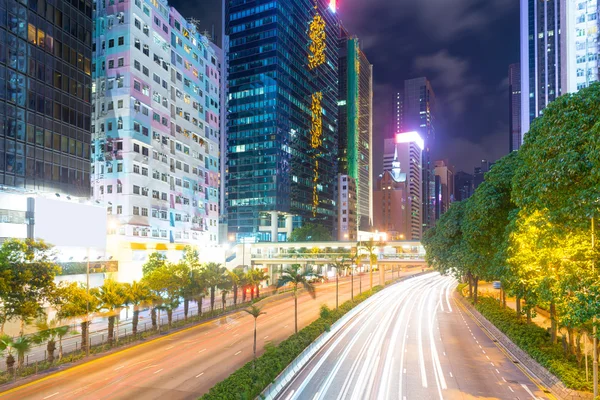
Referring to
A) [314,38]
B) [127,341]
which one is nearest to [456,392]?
[127,341]

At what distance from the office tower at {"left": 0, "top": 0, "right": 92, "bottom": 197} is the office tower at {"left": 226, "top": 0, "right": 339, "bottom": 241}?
8653 centimetres

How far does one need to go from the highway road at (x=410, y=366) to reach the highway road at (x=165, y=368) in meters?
6.81

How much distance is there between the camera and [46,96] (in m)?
54.7

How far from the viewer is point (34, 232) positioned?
50844 mm

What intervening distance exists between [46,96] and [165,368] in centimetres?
3794

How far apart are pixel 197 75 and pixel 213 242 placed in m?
35.9

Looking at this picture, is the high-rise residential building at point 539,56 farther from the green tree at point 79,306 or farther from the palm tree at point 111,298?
the green tree at point 79,306

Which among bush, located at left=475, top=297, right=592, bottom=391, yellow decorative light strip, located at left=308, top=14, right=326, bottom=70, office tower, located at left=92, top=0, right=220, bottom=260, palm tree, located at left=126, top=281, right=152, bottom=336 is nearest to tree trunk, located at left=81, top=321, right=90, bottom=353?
palm tree, located at left=126, top=281, right=152, bottom=336

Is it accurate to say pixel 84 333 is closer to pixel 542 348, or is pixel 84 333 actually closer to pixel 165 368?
pixel 165 368

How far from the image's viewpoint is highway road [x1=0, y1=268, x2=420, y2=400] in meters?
29.1

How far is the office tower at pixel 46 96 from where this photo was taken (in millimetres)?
49969

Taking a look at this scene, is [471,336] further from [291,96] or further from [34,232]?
[291,96]

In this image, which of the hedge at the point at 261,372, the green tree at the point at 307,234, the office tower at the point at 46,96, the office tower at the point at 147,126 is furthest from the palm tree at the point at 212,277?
the green tree at the point at 307,234

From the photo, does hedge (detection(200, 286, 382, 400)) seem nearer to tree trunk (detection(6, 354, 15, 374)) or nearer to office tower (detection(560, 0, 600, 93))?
tree trunk (detection(6, 354, 15, 374))
